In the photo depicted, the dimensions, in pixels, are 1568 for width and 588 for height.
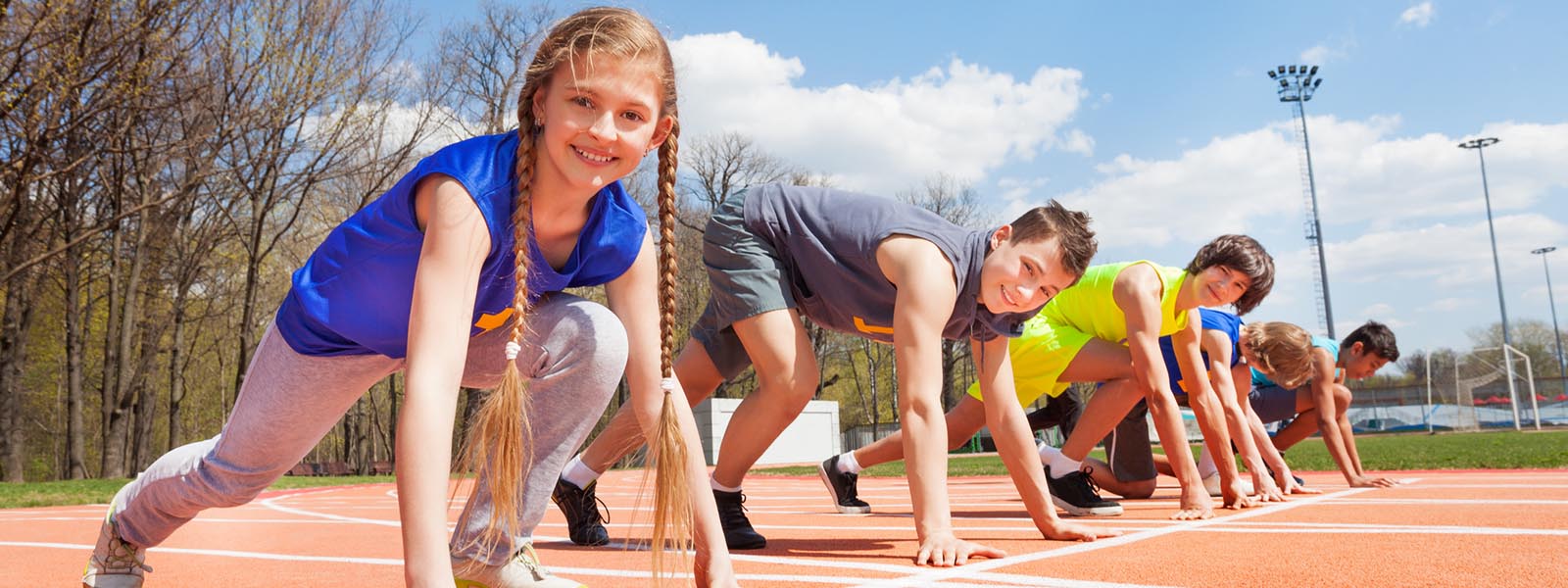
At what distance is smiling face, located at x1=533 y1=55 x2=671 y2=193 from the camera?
2.10m

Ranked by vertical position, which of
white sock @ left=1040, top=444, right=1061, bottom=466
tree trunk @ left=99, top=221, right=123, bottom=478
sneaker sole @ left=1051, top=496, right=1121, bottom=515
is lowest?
sneaker sole @ left=1051, top=496, right=1121, bottom=515

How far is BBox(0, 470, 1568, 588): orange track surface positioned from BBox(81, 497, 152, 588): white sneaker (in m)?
0.44

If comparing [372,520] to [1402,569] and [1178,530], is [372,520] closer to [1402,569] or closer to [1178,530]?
[1178,530]

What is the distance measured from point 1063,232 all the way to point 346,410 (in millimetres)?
2305

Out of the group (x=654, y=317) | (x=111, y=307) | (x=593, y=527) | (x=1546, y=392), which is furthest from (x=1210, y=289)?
(x=1546, y=392)

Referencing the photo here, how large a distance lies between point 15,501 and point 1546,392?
5330cm

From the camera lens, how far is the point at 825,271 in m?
3.94

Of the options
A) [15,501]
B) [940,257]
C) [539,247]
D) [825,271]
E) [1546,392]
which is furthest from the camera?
[1546,392]

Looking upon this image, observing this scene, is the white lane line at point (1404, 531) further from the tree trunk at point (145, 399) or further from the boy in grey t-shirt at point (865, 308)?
the tree trunk at point (145, 399)

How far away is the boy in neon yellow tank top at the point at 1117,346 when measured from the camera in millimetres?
5051

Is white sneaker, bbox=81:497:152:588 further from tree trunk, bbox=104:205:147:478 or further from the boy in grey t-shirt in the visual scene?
tree trunk, bbox=104:205:147:478

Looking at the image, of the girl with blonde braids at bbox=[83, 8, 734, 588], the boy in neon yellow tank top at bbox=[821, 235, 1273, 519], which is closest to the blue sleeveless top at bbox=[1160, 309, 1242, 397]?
the boy in neon yellow tank top at bbox=[821, 235, 1273, 519]

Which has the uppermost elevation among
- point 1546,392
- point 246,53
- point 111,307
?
point 246,53

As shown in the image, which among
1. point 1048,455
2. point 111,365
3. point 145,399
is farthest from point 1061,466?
point 145,399
